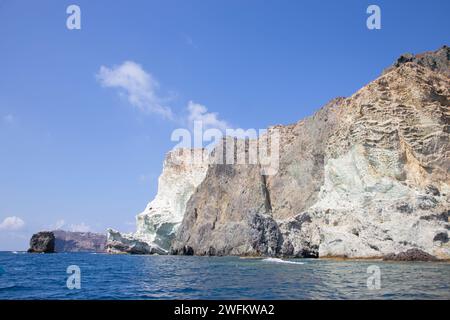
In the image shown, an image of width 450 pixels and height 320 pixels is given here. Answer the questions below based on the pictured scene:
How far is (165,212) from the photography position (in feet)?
360

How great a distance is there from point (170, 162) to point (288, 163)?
44.9 m

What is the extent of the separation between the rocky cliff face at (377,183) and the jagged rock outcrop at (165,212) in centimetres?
3123

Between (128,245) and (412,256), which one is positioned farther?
(128,245)

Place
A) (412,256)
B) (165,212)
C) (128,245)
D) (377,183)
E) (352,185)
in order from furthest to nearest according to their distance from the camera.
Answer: (165,212) < (128,245) < (352,185) < (377,183) < (412,256)

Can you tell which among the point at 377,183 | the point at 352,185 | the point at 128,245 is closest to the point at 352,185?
the point at 352,185

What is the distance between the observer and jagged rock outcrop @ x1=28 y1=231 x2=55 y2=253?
12031 centimetres

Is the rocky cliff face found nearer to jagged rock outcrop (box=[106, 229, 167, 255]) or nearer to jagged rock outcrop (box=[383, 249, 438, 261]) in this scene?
jagged rock outcrop (box=[383, 249, 438, 261])

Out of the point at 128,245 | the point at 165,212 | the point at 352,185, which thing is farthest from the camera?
the point at 165,212

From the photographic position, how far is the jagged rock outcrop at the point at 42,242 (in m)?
120

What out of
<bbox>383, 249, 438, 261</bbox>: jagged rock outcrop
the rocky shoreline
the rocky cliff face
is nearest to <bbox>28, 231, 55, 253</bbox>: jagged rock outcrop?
the rocky shoreline

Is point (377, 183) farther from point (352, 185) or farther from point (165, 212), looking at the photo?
point (165, 212)

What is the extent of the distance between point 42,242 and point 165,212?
128ft

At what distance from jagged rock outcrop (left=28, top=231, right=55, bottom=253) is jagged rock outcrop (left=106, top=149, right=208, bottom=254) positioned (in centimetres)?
2027
